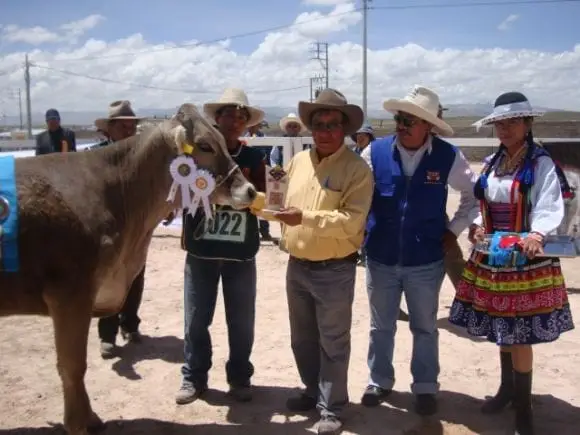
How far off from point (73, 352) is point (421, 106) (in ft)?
9.64

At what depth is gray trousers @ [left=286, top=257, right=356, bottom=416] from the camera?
3920mm

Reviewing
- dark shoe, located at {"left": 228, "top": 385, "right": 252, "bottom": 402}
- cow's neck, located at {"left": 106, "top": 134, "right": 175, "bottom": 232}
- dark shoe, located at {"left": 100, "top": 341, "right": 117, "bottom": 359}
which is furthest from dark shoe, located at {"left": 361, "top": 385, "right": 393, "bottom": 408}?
dark shoe, located at {"left": 100, "top": 341, "right": 117, "bottom": 359}

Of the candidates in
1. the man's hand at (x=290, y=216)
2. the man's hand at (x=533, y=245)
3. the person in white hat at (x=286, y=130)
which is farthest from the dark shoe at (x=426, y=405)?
the person in white hat at (x=286, y=130)

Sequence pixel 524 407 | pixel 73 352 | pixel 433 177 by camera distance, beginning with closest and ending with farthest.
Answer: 1. pixel 73 352
2. pixel 524 407
3. pixel 433 177

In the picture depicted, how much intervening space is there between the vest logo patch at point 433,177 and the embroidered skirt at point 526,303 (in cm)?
71

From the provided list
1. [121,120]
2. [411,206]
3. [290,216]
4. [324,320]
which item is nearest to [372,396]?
[324,320]

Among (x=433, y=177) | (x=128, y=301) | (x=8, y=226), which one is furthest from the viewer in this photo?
(x=128, y=301)

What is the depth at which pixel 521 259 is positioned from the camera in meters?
3.74

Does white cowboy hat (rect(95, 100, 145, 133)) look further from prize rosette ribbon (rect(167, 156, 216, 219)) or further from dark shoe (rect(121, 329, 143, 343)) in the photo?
dark shoe (rect(121, 329, 143, 343))

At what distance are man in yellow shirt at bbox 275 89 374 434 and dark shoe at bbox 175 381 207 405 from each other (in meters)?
1.03

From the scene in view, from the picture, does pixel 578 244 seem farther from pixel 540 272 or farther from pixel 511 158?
pixel 511 158

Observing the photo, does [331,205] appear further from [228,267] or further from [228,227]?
[228,267]

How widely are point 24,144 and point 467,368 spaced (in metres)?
19.6

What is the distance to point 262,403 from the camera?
456 cm
